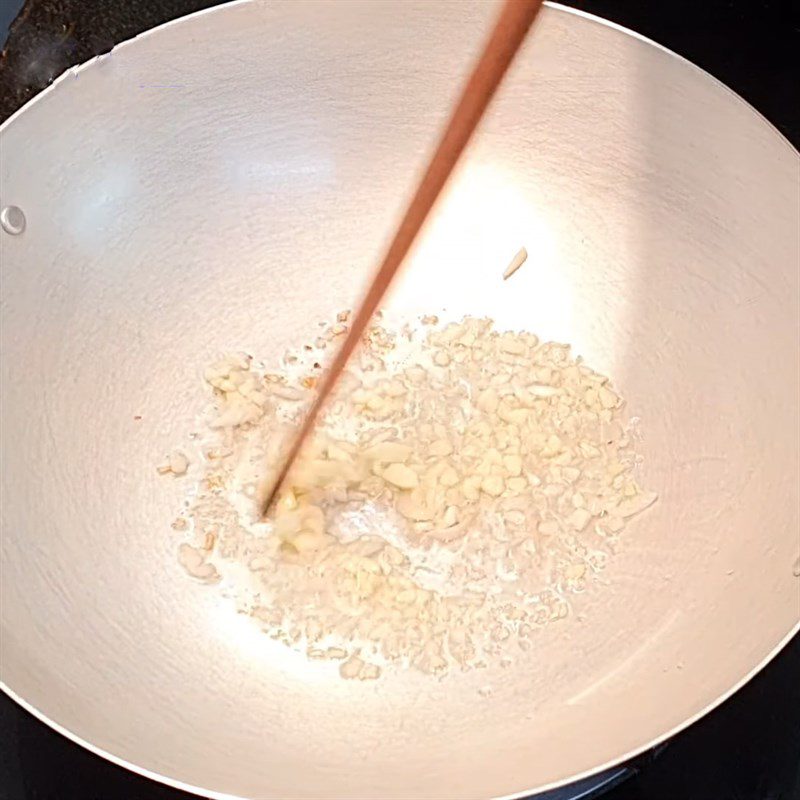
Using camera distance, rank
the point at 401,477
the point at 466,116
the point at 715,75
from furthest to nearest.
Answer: the point at 715,75
the point at 401,477
the point at 466,116

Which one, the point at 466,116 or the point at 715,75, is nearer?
the point at 466,116

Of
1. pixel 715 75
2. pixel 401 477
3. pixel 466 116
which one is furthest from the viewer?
pixel 715 75

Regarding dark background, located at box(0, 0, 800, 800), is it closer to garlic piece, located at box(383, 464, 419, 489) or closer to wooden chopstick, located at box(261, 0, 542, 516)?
garlic piece, located at box(383, 464, 419, 489)

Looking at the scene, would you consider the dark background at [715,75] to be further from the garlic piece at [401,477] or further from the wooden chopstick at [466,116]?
the wooden chopstick at [466,116]

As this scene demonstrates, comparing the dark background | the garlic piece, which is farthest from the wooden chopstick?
the dark background

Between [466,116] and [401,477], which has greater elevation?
[466,116]

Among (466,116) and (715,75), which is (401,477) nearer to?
(466,116)

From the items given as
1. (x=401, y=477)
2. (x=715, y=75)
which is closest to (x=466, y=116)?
(x=401, y=477)

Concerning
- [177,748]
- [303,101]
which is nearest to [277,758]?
[177,748]

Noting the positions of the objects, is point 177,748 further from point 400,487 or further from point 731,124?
point 731,124
